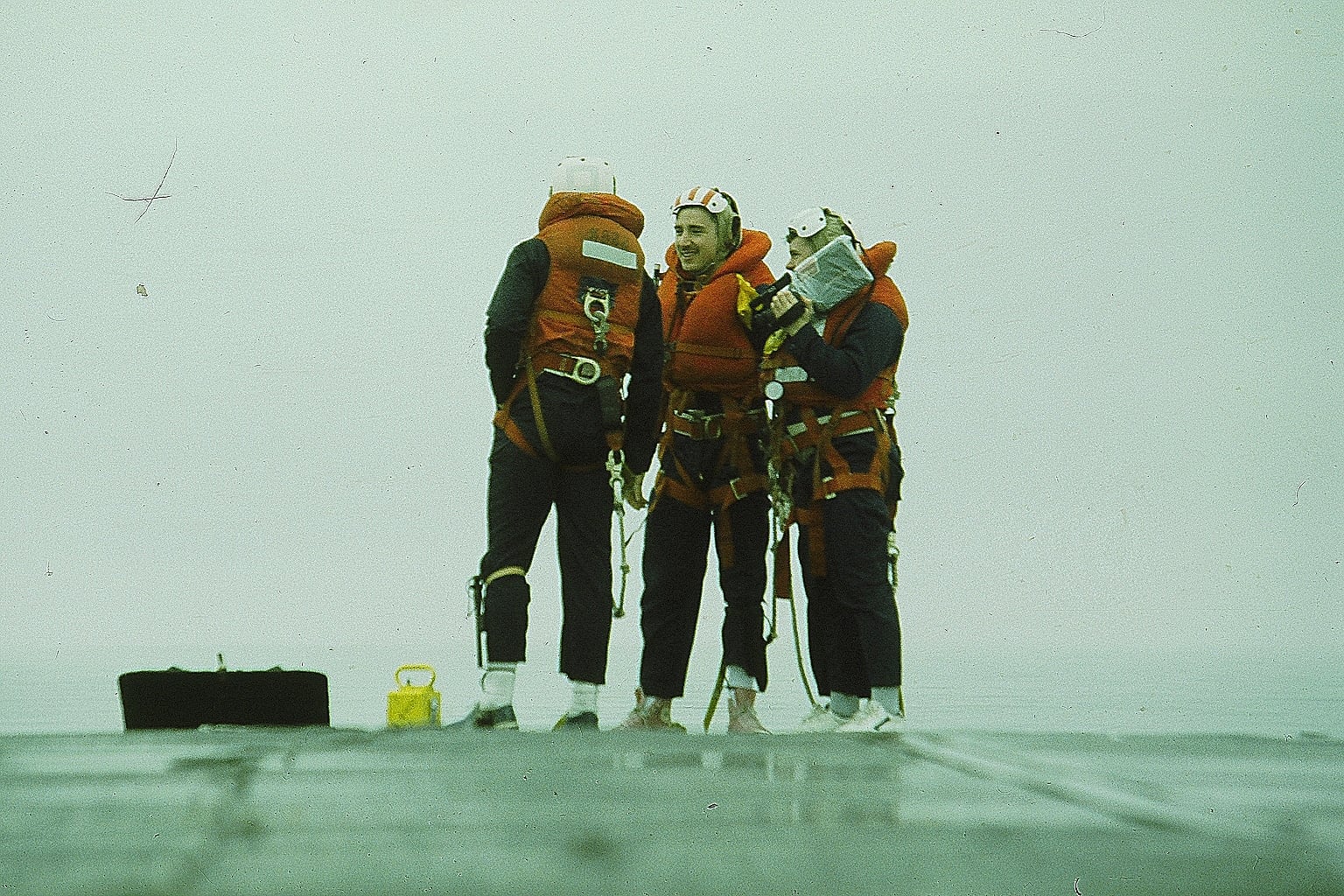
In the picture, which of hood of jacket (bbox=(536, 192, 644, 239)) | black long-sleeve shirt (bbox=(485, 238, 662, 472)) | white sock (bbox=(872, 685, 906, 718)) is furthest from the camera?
hood of jacket (bbox=(536, 192, 644, 239))

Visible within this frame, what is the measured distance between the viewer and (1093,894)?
1203mm

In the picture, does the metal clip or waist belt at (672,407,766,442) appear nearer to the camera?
the metal clip

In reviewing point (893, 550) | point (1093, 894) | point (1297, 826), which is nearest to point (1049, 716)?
point (893, 550)

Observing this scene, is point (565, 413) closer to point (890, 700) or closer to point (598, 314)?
point (598, 314)

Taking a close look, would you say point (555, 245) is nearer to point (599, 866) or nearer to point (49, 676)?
point (599, 866)

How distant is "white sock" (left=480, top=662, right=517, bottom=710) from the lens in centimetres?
331

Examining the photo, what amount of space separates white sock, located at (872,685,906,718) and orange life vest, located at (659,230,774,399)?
1.01 m

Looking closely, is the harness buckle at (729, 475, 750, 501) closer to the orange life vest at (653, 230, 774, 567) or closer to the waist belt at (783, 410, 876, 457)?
the orange life vest at (653, 230, 774, 567)

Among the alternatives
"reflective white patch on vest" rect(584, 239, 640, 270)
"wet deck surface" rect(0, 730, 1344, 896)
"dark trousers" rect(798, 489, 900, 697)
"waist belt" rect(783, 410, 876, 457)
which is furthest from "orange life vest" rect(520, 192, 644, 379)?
"wet deck surface" rect(0, 730, 1344, 896)

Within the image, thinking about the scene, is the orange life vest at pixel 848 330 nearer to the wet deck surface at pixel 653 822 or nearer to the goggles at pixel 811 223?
the goggles at pixel 811 223

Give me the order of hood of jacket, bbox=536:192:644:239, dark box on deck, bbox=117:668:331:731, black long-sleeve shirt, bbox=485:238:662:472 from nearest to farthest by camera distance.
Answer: dark box on deck, bbox=117:668:331:731 < black long-sleeve shirt, bbox=485:238:662:472 < hood of jacket, bbox=536:192:644:239

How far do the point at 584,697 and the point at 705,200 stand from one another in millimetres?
1542

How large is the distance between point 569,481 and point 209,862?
7.80 feet

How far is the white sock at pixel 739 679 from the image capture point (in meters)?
3.70
